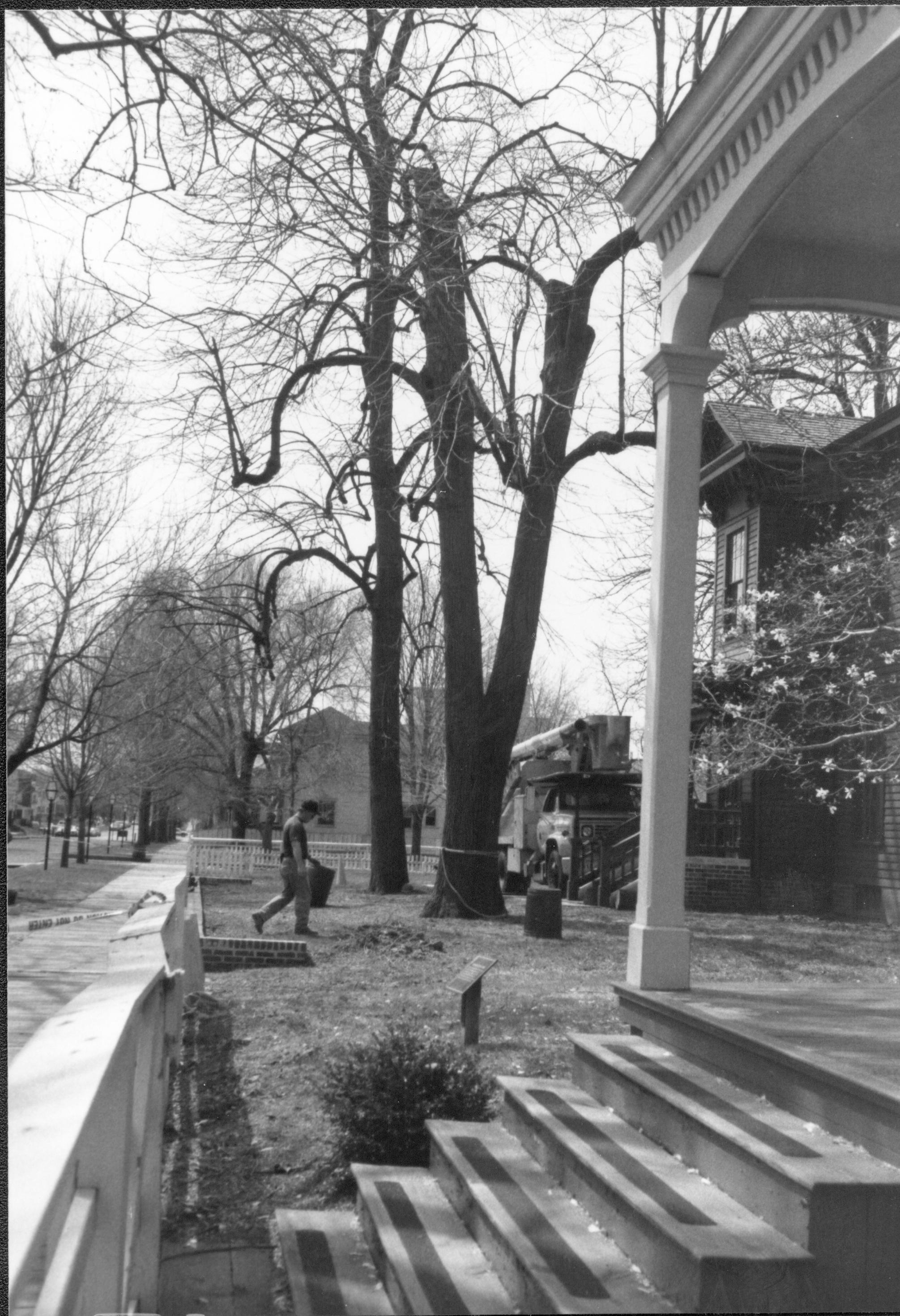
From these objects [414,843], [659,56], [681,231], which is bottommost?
[414,843]

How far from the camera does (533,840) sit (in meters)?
21.7

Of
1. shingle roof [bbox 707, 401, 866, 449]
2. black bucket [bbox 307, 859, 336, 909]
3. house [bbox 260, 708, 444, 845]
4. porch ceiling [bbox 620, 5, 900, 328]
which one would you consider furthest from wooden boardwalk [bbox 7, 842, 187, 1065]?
house [bbox 260, 708, 444, 845]

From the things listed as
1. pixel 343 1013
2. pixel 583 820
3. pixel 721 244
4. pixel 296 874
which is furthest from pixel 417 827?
pixel 721 244

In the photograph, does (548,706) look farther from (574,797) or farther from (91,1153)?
(91,1153)

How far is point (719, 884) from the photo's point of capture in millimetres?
15719

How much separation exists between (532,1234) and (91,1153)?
121 centimetres

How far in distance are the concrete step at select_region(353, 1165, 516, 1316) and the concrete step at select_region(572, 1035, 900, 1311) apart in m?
0.58

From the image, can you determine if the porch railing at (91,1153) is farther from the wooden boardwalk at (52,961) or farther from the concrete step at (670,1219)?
the concrete step at (670,1219)

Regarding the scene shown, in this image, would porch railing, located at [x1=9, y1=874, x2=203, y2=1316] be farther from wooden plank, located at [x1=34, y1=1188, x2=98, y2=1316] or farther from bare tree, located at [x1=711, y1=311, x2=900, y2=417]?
bare tree, located at [x1=711, y1=311, x2=900, y2=417]

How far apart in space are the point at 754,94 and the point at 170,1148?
4381 mm

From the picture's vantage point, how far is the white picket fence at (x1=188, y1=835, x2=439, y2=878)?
936 inches

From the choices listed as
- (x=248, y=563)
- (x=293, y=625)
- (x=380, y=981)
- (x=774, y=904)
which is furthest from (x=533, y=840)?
(x=380, y=981)

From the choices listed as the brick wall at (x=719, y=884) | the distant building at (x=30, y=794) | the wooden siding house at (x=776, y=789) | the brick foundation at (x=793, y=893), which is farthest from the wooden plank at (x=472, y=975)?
the brick foundation at (x=793, y=893)

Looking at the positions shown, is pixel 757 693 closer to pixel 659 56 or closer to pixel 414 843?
pixel 659 56
